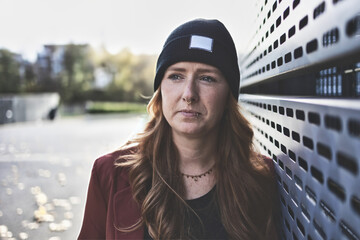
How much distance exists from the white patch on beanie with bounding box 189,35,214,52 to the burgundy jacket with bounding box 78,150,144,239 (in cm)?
92

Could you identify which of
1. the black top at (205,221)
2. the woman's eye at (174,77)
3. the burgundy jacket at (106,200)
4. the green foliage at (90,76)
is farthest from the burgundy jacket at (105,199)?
the green foliage at (90,76)

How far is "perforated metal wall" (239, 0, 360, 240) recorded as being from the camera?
2.13 feet

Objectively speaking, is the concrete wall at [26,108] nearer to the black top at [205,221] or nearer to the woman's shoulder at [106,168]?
the woman's shoulder at [106,168]

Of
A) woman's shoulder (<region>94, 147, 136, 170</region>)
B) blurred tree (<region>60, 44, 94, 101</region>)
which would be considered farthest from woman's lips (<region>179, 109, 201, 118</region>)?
blurred tree (<region>60, 44, 94, 101</region>)

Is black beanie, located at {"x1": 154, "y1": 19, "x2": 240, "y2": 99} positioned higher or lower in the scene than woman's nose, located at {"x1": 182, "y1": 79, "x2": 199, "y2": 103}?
higher

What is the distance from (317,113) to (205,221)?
1356mm

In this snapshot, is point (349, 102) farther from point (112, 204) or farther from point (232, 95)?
point (112, 204)

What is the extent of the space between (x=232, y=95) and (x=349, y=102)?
1.55m

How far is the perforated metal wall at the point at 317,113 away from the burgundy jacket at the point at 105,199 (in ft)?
3.24

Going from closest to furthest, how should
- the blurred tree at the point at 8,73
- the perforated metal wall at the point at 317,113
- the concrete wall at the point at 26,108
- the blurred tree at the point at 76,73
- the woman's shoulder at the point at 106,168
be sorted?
1. the perforated metal wall at the point at 317,113
2. the woman's shoulder at the point at 106,168
3. the concrete wall at the point at 26,108
4. the blurred tree at the point at 8,73
5. the blurred tree at the point at 76,73

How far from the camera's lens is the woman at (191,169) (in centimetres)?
190

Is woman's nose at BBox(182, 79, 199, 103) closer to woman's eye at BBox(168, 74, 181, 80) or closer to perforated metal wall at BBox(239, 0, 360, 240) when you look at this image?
woman's eye at BBox(168, 74, 181, 80)

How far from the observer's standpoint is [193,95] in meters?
1.84

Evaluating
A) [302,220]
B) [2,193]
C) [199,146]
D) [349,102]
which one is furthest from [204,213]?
[2,193]
